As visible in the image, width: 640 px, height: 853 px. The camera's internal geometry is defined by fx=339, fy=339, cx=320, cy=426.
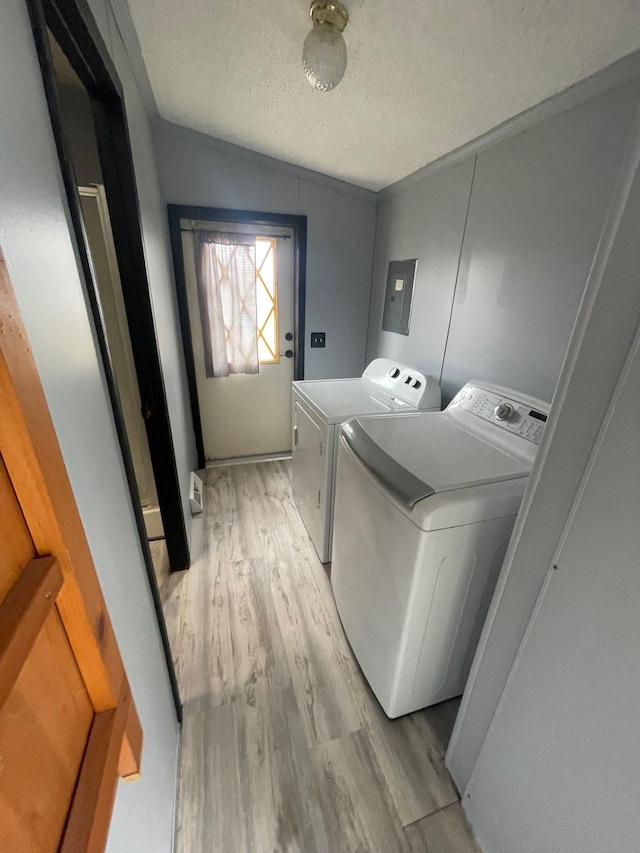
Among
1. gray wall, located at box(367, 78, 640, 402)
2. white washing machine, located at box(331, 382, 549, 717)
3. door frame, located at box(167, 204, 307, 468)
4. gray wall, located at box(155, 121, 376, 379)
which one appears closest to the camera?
white washing machine, located at box(331, 382, 549, 717)

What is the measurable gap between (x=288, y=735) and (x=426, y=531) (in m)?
0.96

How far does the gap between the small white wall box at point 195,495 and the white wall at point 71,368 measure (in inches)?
55.4

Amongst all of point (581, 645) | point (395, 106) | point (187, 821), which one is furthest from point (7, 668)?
point (395, 106)

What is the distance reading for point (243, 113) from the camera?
1751 millimetres

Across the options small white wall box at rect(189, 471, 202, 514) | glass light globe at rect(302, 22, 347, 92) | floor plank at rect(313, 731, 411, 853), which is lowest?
floor plank at rect(313, 731, 411, 853)

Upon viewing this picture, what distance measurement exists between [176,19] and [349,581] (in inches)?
85.9

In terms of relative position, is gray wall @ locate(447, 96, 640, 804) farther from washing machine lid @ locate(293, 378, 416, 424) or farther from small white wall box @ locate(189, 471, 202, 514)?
small white wall box @ locate(189, 471, 202, 514)

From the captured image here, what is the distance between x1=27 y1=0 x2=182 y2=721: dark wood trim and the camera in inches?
25.6

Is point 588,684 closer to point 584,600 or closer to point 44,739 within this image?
point 584,600

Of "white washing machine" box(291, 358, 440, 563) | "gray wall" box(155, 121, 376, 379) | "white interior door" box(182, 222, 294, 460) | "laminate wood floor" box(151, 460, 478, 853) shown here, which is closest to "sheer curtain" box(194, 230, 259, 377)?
"white interior door" box(182, 222, 294, 460)

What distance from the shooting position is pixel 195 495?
7.72ft

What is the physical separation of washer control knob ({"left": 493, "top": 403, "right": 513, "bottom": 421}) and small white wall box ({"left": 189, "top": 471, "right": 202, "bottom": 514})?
1.89 m

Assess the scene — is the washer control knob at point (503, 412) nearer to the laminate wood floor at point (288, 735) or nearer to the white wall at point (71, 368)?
the laminate wood floor at point (288, 735)

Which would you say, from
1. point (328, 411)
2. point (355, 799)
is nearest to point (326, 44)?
point (328, 411)
